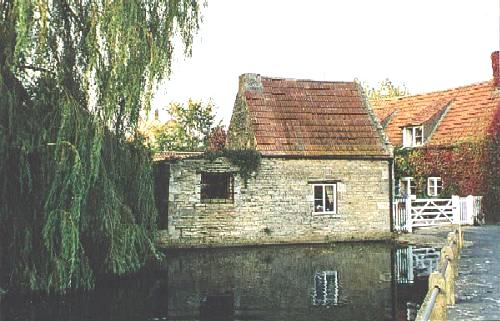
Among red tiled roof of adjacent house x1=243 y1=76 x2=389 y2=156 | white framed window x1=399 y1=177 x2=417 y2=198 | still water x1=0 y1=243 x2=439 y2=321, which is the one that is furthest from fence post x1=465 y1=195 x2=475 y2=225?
still water x1=0 y1=243 x2=439 y2=321

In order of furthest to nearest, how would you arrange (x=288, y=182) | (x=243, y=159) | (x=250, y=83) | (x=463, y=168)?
(x=463, y=168), (x=250, y=83), (x=288, y=182), (x=243, y=159)

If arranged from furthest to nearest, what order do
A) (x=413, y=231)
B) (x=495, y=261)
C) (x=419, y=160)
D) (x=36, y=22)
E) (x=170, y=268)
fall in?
(x=419, y=160), (x=413, y=231), (x=170, y=268), (x=495, y=261), (x=36, y=22)

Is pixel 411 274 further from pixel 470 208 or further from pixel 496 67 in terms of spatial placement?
pixel 496 67

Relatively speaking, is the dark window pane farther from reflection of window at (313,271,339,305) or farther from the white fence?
reflection of window at (313,271,339,305)

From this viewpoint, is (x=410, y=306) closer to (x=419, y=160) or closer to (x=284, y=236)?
(x=284, y=236)

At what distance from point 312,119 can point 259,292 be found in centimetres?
1183

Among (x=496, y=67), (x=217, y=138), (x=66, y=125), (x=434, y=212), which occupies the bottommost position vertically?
(x=434, y=212)

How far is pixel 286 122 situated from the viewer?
22406mm

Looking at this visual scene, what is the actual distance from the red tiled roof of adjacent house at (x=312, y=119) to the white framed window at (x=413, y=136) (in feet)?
15.6

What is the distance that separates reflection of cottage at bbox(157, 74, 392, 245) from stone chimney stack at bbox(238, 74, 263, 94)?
1.8 inches

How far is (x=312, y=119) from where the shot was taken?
2277 cm

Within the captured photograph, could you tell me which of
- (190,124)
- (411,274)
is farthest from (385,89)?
(411,274)

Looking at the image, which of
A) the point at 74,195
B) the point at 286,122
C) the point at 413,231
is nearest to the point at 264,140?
the point at 286,122

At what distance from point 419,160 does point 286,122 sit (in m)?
8.00
